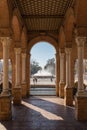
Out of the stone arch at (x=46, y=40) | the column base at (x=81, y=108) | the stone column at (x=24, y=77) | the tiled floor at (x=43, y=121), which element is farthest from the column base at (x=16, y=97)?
the stone arch at (x=46, y=40)

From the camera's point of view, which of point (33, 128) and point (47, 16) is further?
point (47, 16)

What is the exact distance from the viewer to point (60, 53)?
18094 millimetres

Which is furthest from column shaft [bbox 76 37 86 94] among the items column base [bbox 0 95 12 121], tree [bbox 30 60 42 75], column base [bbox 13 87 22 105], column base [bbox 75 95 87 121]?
tree [bbox 30 60 42 75]

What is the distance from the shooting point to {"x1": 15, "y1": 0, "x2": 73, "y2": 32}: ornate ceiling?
11.8m

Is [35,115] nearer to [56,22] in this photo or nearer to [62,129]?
[62,129]

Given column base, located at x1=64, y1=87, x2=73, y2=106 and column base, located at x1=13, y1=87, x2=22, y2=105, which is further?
column base, located at x1=13, y1=87, x2=22, y2=105

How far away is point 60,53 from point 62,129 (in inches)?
396

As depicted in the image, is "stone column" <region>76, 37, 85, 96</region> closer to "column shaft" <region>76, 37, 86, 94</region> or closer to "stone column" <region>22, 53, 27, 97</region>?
"column shaft" <region>76, 37, 86, 94</region>

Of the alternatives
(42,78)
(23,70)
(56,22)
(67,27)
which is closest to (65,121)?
(67,27)

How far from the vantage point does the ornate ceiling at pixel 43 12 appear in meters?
11.8

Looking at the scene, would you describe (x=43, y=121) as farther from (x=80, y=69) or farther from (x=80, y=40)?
(x=80, y=40)

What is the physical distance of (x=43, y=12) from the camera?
1352cm

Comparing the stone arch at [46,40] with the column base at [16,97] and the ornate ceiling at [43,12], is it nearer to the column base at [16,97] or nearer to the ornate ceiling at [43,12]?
the ornate ceiling at [43,12]

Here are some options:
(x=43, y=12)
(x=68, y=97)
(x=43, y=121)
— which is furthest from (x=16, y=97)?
(x=43, y=12)
